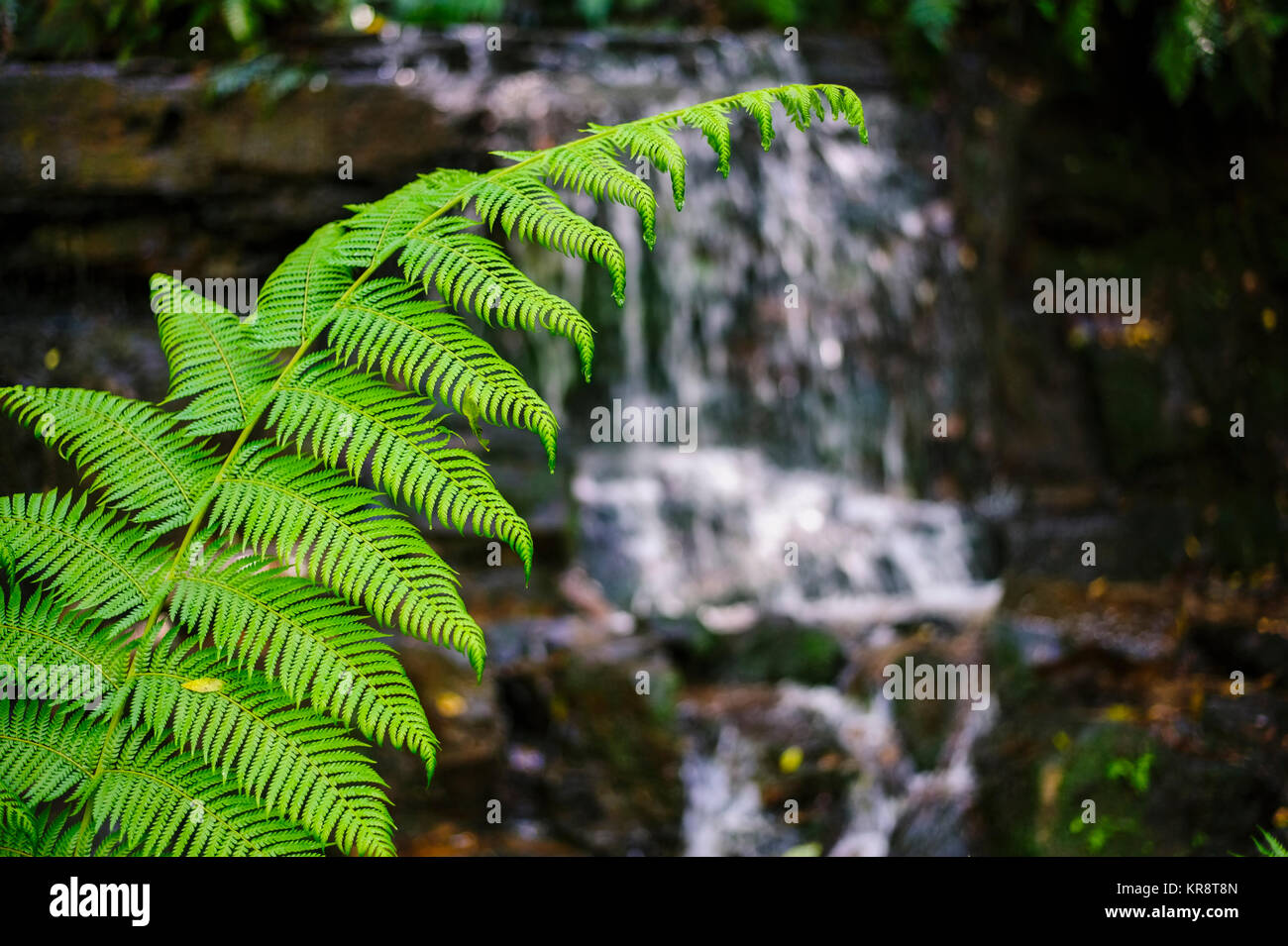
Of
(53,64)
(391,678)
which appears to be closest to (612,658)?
(391,678)

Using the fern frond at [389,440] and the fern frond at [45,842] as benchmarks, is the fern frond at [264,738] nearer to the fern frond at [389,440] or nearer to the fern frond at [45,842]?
the fern frond at [45,842]

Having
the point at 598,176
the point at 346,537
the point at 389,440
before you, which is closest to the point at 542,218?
the point at 598,176

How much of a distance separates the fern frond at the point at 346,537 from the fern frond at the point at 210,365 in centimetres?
9

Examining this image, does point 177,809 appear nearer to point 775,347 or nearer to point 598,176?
point 598,176

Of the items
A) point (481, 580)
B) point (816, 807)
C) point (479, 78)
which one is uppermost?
point (479, 78)

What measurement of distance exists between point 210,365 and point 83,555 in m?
0.38

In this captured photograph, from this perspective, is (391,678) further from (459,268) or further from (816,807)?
(816,807)

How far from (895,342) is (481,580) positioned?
3.69 metres

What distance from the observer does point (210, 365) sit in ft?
5.49

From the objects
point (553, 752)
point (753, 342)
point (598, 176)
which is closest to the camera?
point (598, 176)

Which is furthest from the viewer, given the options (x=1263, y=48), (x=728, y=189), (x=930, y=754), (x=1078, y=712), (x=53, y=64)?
(x=728, y=189)

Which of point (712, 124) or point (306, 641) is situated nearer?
point (306, 641)

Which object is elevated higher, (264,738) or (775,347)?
(775,347)

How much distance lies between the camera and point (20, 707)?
1453mm
